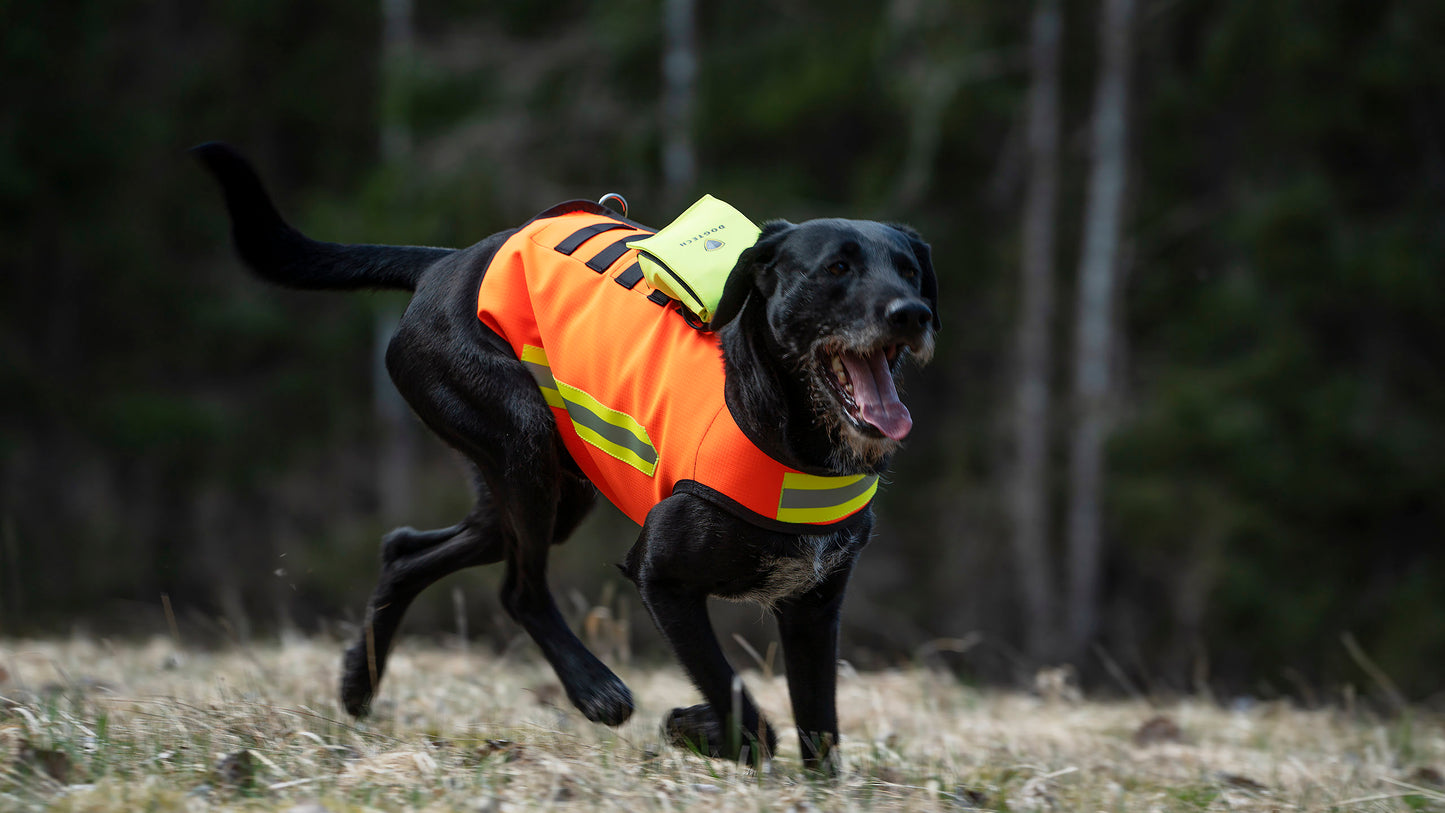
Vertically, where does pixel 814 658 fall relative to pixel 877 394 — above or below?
below

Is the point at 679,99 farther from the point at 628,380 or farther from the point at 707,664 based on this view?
the point at 707,664

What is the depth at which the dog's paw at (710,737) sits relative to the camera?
3365 millimetres

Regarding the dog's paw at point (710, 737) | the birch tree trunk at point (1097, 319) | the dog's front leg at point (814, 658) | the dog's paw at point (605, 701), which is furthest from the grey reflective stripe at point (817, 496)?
the birch tree trunk at point (1097, 319)

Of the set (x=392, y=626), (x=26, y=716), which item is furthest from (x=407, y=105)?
(x=26, y=716)

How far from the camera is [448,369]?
12.8 feet

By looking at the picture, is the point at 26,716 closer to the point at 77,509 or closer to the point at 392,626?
the point at 392,626

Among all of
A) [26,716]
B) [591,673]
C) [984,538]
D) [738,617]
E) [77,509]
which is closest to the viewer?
[26,716]

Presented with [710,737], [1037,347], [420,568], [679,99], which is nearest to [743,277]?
[710,737]

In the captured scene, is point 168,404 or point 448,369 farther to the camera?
point 168,404

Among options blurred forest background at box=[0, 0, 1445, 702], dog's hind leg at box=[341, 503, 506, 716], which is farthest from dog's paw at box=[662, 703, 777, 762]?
blurred forest background at box=[0, 0, 1445, 702]

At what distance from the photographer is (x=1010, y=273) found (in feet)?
49.5

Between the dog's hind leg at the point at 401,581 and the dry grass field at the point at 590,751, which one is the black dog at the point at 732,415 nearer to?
the dog's hind leg at the point at 401,581

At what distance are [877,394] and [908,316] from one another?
23 centimetres

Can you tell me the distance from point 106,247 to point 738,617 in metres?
11.5
